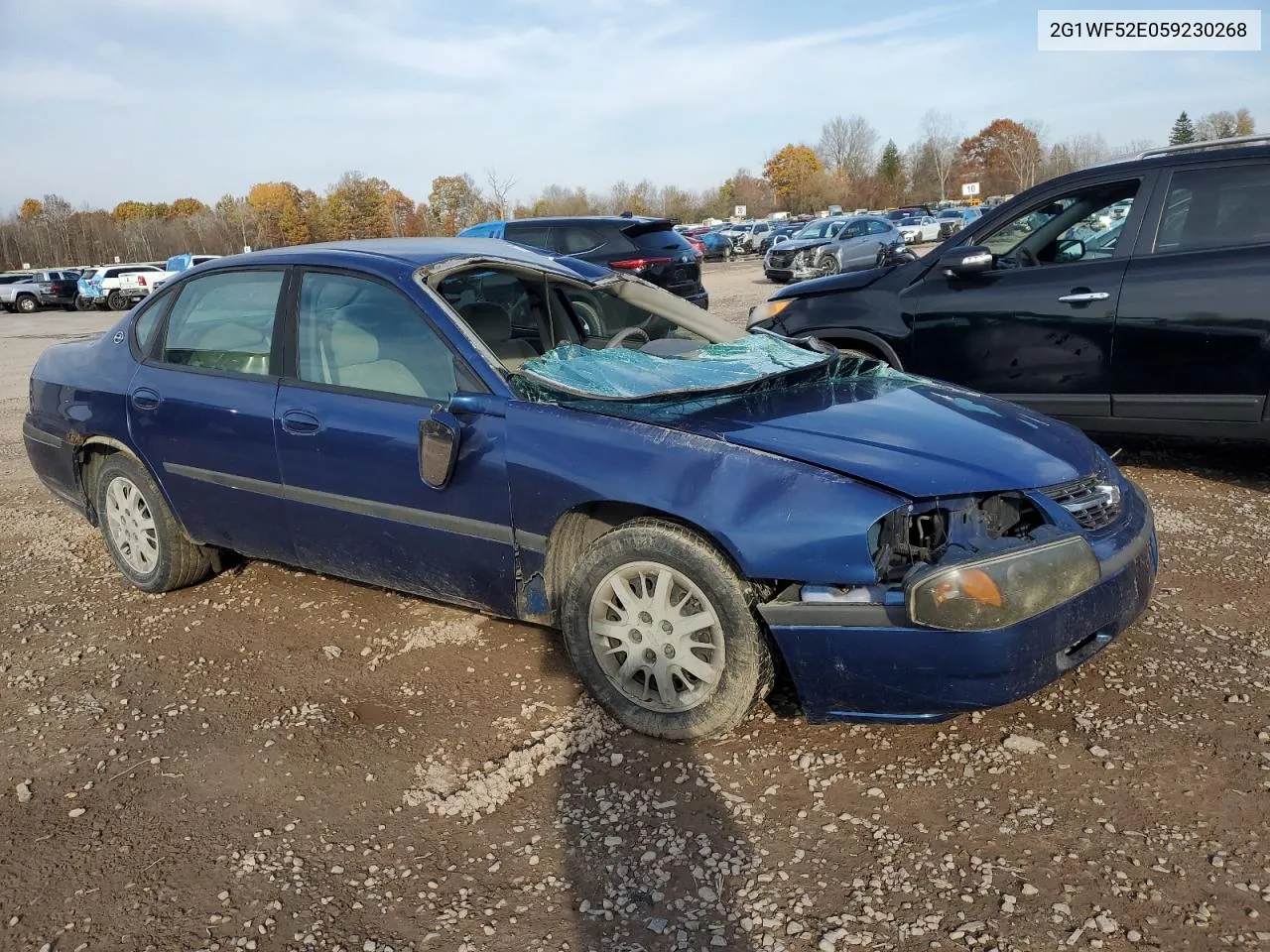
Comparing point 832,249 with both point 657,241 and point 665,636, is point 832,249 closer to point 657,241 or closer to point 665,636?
point 657,241

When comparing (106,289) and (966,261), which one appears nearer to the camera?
(966,261)

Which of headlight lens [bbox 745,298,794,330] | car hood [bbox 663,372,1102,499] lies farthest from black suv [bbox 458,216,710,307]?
car hood [bbox 663,372,1102,499]

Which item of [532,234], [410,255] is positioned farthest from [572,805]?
[532,234]

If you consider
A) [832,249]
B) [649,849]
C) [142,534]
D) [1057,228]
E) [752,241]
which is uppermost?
[752,241]

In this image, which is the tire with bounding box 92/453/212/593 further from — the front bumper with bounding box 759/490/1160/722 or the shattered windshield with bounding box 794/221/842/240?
the shattered windshield with bounding box 794/221/842/240

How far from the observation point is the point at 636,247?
11781 millimetres

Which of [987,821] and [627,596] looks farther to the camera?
[627,596]

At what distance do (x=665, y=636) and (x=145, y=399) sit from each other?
268 centimetres

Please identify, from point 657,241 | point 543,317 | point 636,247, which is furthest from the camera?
point 657,241

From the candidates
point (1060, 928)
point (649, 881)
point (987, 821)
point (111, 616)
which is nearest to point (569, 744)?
point (649, 881)

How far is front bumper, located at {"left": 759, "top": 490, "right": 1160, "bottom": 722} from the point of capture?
2664 mm

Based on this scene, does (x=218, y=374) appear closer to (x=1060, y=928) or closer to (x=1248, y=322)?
(x=1060, y=928)

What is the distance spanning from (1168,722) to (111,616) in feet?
13.8

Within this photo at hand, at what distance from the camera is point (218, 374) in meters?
4.08
